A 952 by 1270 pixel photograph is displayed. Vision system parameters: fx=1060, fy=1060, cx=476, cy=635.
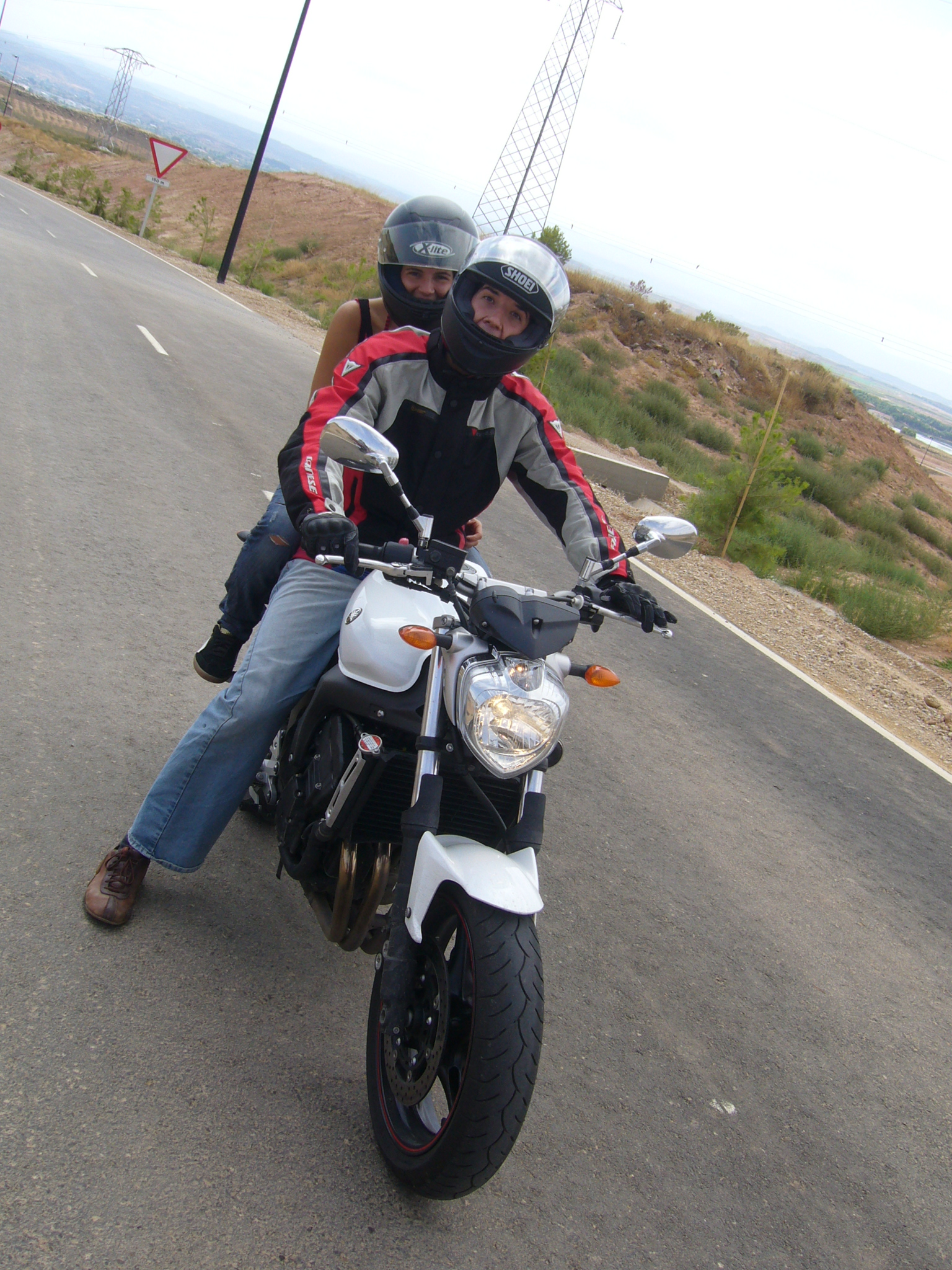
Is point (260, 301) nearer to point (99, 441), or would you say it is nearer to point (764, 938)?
point (99, 441)

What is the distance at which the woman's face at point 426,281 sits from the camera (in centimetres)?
419

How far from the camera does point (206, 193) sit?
6875 cm

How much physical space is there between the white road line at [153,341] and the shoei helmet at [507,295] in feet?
36.5

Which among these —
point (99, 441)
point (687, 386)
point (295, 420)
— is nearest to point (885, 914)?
point (99, 441)

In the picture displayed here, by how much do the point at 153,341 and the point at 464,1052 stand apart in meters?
13.2

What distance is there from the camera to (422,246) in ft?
13.6

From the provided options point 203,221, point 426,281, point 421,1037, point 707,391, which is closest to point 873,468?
point 707,391

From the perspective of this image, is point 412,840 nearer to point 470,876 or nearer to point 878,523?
point 470,876

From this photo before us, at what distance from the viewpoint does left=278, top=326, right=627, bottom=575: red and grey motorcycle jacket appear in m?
3.20

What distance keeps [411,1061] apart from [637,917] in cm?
188

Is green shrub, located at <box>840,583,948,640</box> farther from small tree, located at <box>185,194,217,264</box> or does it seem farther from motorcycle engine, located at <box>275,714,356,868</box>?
small tree, located at <box>185,194,217,264</box>

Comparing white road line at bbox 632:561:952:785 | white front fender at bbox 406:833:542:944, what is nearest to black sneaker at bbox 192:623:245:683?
white front fender at bbox 406:833:542:944

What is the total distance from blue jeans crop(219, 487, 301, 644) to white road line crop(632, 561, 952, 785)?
5427 millimetres

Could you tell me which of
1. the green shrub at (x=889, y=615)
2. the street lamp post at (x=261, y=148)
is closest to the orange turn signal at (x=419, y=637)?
the green shrub at (x=889, y=615)
